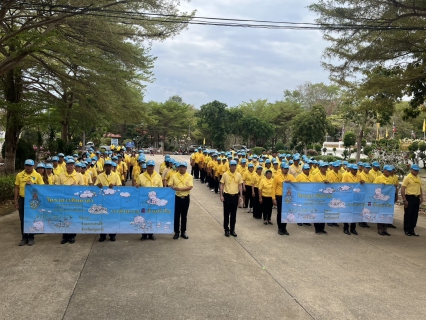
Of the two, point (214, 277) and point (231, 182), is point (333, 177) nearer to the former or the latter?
point (231, 182)

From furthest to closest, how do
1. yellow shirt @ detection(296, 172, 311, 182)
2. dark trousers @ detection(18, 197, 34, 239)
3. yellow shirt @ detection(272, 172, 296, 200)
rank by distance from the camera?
yellow shirt @ detection(296, 172, 311, 182) → yellow shirt @ detection(272, 172, 296, 200) → dark trousers @ detection(18, 197, 34, 239)

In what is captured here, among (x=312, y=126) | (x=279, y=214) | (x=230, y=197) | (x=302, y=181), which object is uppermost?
(x=312, y=126)

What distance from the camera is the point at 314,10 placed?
1082 cm

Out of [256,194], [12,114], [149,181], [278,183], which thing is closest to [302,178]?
[278,183]

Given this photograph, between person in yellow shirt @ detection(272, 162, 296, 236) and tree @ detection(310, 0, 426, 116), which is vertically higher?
tree @ detection(310, 0, 426, 116)

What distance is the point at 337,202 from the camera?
8.90 meters

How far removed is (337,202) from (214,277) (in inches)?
180

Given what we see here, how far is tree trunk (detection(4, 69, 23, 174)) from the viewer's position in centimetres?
1417

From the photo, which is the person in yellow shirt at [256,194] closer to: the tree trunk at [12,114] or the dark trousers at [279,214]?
the dark trousers at [279,214]

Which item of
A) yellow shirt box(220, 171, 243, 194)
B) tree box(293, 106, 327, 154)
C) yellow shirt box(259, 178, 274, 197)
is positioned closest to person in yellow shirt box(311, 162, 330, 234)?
yellow shirt box(259, 178, 274, 197)

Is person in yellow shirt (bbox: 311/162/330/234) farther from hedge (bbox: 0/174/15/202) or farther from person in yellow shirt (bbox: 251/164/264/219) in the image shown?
hedge (bbox: 0/174/15/202)

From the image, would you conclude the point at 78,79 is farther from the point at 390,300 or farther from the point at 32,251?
the point at 390,300

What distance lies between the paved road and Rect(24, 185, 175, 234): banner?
1.08 feet

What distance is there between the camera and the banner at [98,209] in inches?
284
